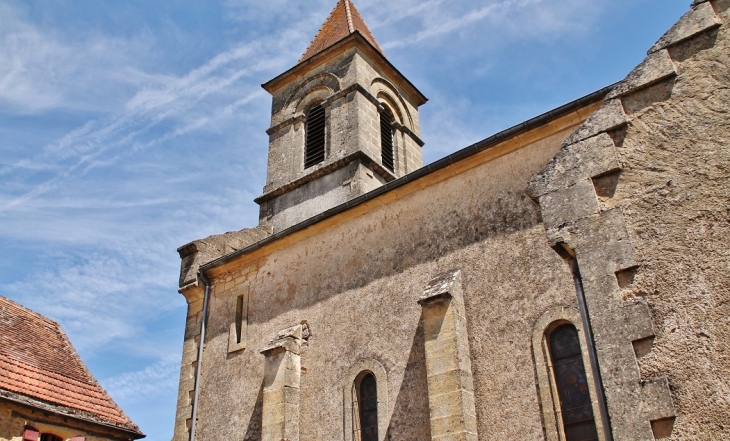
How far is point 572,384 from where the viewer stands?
759 centimetres

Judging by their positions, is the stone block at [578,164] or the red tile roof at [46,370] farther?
the red tile roof at [46,370]

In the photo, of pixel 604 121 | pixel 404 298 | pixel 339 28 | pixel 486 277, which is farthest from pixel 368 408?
pixel 339 28

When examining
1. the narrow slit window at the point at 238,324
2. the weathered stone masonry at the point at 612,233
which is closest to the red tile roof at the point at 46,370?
the narrow slit window at the point at 238,324

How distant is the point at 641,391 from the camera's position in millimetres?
3324

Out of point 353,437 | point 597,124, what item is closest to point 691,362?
point 597,124

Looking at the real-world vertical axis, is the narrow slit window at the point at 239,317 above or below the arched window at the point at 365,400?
above

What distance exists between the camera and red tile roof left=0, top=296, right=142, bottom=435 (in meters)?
10.6

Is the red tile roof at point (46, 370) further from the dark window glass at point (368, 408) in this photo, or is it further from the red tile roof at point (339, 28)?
the red tile roof at point (339, 28)

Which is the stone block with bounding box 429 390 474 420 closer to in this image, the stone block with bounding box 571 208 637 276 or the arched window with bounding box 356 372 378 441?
the arched window with bounding box 356 372 378 441

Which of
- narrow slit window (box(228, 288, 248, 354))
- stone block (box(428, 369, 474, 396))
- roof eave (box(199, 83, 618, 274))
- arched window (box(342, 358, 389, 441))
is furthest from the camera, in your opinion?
narrow slit window (box(228, 288, 248, 354))

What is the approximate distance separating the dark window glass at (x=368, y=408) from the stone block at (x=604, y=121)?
5.97 meters

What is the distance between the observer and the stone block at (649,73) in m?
4.00

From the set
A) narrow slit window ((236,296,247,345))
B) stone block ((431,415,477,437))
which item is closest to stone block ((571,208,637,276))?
A: stone block ((431,415,477,437))

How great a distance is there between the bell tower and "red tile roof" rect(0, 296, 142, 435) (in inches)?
229
